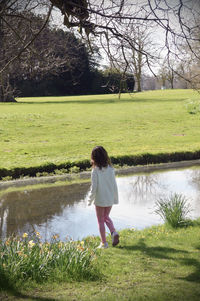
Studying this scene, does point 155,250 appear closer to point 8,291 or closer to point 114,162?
point 8,291

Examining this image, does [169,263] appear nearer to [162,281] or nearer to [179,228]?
[162,281]

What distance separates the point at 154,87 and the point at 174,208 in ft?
323

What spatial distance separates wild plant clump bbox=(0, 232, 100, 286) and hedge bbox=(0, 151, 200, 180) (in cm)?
943

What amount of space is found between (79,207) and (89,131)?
13512mm

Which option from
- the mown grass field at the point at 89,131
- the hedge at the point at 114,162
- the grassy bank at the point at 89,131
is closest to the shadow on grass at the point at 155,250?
the hedge at the point at 114,162

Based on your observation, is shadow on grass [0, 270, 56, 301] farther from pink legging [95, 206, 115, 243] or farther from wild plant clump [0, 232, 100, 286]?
pink legging [95, 206, 115, 243]

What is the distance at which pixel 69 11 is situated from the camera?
5.41m

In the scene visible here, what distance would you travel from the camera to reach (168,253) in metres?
6.17

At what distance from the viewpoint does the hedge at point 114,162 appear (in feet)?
47.6

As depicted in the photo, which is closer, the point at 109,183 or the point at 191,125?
the point at 109,183

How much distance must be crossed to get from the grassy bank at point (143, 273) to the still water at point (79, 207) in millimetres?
969

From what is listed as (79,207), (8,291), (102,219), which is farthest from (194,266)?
(79,207)

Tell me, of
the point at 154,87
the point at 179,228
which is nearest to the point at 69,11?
the point at 179,228

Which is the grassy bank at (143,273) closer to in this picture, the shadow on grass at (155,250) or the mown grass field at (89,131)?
the shadow on grass at (155,250)
